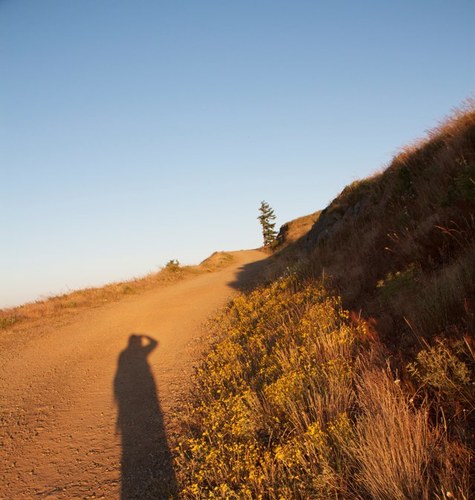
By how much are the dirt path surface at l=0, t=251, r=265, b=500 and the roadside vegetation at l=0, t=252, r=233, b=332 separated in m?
1.62

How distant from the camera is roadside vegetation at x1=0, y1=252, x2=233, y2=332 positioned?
1370 centimetres

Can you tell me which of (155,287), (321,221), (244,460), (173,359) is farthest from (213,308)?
(244,460)

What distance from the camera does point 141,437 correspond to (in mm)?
5434

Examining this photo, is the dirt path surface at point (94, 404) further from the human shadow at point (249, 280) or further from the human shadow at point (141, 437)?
the human shadow at point (249, 280)

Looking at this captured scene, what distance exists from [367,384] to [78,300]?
15.6 m

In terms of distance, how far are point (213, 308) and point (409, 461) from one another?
11.1 m

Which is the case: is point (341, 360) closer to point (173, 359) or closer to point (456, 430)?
point (456, 430)

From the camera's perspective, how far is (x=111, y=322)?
1277 cm

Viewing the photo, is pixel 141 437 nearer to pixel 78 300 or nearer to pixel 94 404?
pixel 94 404

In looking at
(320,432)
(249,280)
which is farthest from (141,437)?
(249,280)

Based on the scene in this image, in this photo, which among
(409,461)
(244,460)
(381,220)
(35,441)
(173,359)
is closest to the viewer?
(409,461)

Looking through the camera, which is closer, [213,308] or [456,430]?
[456,430]

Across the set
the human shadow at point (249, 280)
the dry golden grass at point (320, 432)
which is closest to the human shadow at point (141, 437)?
the dry golden grass at point (320, 432)

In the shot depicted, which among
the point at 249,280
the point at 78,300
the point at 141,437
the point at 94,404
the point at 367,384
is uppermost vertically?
the point at 78,300
